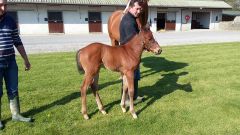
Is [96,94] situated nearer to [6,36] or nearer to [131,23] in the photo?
[131,23]

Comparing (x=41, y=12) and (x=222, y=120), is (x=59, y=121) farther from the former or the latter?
(x=41, y=12)

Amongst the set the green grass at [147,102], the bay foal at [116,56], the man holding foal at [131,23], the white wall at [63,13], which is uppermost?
the white wall at [63,13]

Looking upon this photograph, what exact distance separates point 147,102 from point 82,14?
25.9 meters

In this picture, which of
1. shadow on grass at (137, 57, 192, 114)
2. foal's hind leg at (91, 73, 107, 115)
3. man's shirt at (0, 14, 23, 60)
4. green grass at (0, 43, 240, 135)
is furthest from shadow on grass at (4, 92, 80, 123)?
shadow on grass at (137, 57, 192, 114)

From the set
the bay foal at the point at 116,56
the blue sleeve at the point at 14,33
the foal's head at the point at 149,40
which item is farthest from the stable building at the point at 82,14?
the foal's head at the point at 149,40

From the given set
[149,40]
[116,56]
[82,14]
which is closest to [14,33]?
[116,56]

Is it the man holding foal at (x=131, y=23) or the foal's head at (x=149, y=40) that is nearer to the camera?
the foal's head at (x=149, y=40)

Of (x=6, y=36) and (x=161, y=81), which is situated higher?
(x=6, y=36)

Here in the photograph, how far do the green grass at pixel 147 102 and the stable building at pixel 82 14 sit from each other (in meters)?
19.8

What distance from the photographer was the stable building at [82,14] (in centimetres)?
2802

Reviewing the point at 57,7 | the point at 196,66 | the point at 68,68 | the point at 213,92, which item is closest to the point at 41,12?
the point at 57,7

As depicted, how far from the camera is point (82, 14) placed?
30.6 meters

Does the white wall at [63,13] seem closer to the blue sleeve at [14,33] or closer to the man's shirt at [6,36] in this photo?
the blue sleeve at [14,33]

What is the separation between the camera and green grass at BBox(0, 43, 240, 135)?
16.3ft
